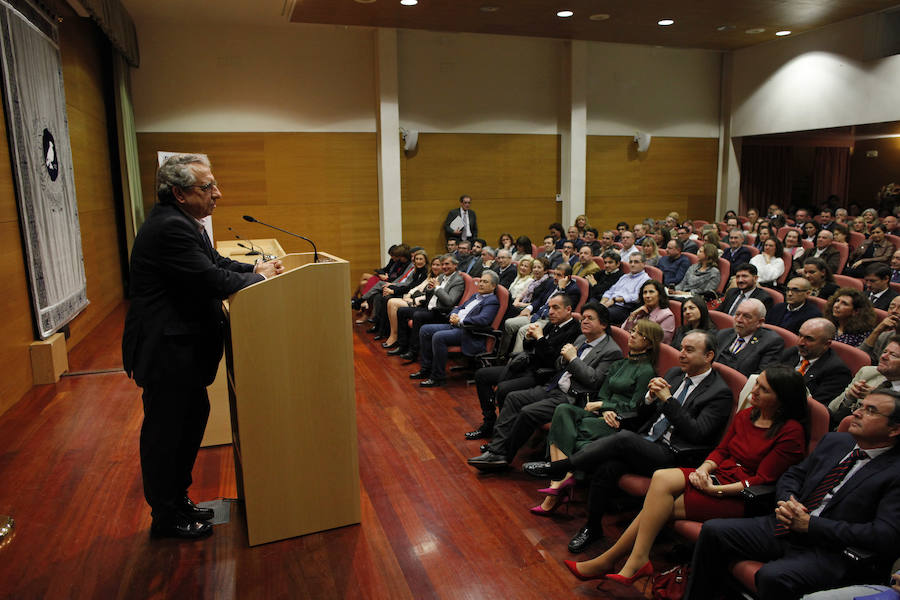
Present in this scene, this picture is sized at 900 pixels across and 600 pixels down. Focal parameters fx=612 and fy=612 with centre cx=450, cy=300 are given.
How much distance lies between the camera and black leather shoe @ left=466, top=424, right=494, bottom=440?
12.7 feet

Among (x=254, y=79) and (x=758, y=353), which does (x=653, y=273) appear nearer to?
(x=758, y=353)

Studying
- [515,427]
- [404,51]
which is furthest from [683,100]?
[515,427]

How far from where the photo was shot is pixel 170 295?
2389mm

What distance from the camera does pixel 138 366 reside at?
7.73ft

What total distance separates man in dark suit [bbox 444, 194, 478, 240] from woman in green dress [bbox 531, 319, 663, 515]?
647 cm

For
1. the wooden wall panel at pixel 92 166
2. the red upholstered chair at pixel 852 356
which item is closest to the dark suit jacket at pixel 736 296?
the red upholstered chair at pixel 852 356

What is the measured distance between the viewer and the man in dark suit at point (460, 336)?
16.4ft

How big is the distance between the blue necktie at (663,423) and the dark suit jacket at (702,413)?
0.04 m

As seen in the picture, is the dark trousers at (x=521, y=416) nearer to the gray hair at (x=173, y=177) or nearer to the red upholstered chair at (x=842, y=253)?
the gray hair at (x=173, y=177)

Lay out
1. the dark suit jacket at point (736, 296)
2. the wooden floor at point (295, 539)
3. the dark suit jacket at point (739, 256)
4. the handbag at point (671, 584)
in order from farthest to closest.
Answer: the dark suit jacket at point (739, 256), the dark suit jacket at point (736, 296), the wooden floor at point (295, 539), the handbag at point (671, 584)

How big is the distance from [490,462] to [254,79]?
7.33m

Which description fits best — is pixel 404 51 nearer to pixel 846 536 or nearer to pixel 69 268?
pixel 69 268

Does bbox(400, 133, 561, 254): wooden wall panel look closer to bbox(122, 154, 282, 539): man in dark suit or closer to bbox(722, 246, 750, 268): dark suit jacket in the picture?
bbox(722, 246, 750, 268): dark suit jacket

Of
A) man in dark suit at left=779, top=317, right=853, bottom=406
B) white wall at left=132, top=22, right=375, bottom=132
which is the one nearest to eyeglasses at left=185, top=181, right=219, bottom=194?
man in dark suit at left=779, top=317, right=853, bottom=406
